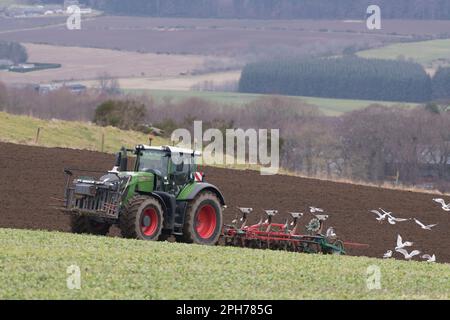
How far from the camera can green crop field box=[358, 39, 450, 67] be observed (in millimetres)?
126588

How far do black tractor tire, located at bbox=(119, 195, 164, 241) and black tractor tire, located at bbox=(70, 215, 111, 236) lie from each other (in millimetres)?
1220

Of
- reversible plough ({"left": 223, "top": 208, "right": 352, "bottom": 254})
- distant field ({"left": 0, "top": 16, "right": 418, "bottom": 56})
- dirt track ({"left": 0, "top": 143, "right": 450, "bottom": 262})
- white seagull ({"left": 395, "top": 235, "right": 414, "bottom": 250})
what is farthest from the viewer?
distant field ({"left": 0, "top": 16, "right": 418, "bottom": 56})

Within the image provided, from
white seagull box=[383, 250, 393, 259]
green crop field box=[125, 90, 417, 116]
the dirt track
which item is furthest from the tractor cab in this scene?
green crop field box=[125, 90, 417, 116]

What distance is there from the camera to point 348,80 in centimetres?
11406

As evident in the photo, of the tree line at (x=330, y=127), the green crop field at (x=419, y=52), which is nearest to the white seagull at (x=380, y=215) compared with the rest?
the tree line at (x=330, y=127)

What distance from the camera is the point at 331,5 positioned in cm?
16100

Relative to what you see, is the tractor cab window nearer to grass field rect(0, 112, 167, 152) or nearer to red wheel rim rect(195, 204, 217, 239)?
red wheel rim rect(195, 204, 217, 239)

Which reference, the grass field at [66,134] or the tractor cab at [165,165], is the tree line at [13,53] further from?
the tractor cab at [165,165]

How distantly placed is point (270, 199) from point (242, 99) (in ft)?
239

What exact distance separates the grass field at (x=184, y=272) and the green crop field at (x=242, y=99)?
79.7m

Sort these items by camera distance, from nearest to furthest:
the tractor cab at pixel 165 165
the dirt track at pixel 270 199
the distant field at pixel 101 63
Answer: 1. the tractor cab at pixel 165 165
2. the dirt track at pixel 270 199
3. the distant field at pixel 101 63

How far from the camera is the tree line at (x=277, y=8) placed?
154013mm

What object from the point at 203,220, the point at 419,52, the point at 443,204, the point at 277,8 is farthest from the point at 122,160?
the point at 277,8
